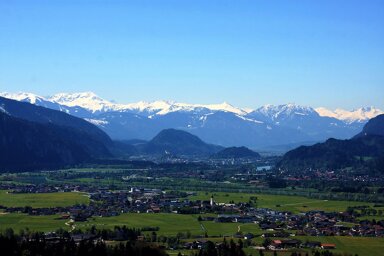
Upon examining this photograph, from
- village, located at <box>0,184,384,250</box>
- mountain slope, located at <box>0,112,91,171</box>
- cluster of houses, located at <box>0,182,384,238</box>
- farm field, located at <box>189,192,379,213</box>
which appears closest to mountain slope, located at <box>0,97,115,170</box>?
mountain slope, located at <box>0,112,91,171</box>

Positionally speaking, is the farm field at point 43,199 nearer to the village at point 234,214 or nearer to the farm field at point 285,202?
the village at point 234,214

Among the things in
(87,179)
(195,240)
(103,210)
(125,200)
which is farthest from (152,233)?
(87,179)

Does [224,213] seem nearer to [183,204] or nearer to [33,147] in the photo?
[183,204]

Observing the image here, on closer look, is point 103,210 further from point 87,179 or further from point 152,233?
point 87,179

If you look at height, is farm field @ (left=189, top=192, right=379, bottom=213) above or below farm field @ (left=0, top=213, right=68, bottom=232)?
above

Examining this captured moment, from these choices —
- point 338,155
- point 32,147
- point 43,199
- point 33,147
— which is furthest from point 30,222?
point 338,155

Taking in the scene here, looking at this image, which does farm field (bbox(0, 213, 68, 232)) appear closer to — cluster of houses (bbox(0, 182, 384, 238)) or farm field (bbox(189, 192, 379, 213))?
cluster of houses (bbox(0, 182, 384, 238))
